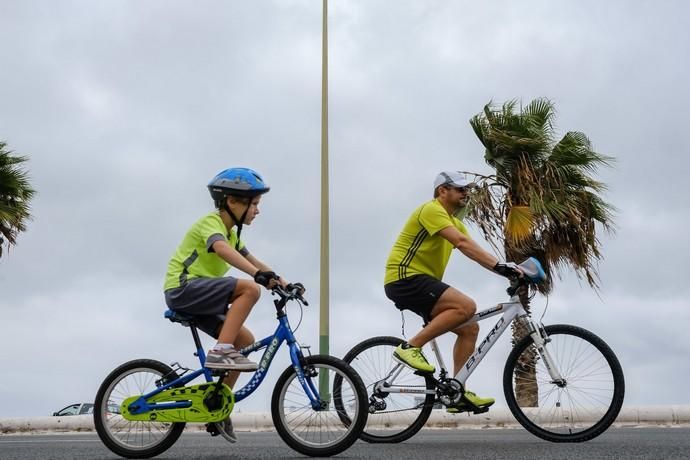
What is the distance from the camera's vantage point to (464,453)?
5.74 meters

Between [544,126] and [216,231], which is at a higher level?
[544,126]

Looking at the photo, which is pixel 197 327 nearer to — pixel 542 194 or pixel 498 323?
pixel 498 323

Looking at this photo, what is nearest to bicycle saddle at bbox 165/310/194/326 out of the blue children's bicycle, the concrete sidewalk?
the blue children's bicycle

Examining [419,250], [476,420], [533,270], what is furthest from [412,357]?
[476,420]

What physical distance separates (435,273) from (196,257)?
2130 mm

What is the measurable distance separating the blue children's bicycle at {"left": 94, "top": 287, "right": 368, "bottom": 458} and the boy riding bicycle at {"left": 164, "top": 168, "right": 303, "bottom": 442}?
0.11 meters

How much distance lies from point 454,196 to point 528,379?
1.43m

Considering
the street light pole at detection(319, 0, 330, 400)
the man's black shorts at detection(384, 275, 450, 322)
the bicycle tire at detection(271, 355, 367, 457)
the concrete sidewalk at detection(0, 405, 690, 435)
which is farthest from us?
the street light pole at detection(319, 0, 330, 400)

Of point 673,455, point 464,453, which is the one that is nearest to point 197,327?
point 464,453

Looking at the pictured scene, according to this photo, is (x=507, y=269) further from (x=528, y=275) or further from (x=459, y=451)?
(x=459, y=451)

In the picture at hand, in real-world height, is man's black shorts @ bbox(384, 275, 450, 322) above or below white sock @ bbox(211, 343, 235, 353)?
above

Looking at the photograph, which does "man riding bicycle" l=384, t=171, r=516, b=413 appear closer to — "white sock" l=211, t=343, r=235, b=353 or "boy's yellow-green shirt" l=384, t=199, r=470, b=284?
"boy's yellow-green shirt" l=384, t=199, r=470, b=284

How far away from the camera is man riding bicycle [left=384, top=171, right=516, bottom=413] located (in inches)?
270

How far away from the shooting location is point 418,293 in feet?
23.1
